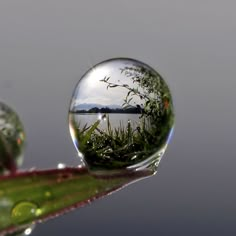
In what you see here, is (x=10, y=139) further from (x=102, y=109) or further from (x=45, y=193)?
(x=102, y=109)

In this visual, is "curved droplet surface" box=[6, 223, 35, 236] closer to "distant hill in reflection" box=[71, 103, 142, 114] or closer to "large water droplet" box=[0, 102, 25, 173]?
"large water droplet" box=[0, 102, 25, 173]

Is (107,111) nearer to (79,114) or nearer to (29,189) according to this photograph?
(79,114)

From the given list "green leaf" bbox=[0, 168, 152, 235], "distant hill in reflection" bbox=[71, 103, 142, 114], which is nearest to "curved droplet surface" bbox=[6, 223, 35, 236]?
"green leaf" bbox=[0, 168, 152, 235]

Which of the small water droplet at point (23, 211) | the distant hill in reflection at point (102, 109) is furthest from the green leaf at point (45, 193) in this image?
the distant hill in reflection at point (102, 109)

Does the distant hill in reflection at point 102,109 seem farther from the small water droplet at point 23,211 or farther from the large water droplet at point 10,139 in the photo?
the small water droplet at point 23,211

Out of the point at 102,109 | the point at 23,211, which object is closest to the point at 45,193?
the point at 23,211

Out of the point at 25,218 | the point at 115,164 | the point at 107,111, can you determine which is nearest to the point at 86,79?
the point at 107,111
